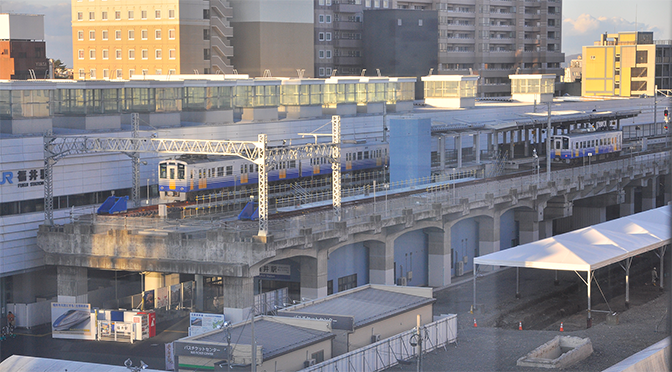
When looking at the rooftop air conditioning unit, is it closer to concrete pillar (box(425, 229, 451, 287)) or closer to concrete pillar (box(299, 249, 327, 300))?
concrete pillar (box(425, 229, 451, 287))

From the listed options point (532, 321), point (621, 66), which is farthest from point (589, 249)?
point (621, 66)

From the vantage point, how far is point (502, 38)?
392 ft

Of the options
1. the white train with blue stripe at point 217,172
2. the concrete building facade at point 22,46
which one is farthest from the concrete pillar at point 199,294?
the concrete building facade at point 22,46

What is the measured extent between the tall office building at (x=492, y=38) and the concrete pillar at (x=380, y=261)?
65.8m

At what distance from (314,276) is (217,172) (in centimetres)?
835

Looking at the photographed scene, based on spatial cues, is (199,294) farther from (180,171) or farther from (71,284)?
(180,171)

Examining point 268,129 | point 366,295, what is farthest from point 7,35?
point 366,295

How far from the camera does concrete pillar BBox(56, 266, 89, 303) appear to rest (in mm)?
37344

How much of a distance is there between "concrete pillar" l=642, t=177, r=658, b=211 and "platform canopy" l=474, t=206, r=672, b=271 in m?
21.7

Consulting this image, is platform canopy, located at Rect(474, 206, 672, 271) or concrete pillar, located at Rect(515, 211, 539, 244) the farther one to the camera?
concrete pillar, located at Rect(515, 211, 539, 244)

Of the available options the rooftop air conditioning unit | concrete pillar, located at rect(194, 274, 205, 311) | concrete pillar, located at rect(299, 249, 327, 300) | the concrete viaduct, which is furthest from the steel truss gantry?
the rooftop air conditioning unit

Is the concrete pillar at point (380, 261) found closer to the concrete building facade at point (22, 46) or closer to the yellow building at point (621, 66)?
the concrete building facade at point (22, 46)

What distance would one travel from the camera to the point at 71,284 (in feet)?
123

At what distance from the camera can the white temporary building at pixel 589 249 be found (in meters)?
35.6
